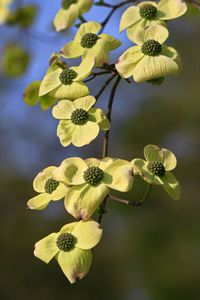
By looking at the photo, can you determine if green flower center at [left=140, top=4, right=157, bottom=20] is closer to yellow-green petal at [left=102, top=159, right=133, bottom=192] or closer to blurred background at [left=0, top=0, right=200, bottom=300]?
yellow-green petal at [left=102, top=159, right=133, bottom=192]

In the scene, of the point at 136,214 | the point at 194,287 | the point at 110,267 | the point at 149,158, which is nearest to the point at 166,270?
the point at 194,287

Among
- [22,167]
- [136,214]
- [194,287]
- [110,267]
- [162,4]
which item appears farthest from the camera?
[22,167]

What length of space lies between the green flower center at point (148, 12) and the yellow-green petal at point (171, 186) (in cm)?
29

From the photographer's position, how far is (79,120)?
0.55m

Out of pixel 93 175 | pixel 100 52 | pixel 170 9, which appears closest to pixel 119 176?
pixel 93 175

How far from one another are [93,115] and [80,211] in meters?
0.15

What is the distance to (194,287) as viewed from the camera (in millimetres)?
5230

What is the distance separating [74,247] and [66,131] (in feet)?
0.58

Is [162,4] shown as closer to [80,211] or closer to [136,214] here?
[80,211]

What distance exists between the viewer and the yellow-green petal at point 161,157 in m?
0.56

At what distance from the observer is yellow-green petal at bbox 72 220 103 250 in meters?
0.48

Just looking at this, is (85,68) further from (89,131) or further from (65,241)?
(65,241)

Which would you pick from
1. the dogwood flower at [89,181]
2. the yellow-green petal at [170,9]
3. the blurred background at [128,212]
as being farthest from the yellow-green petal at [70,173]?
the blurred background at [128,212]

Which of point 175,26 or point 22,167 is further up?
point 175,26
